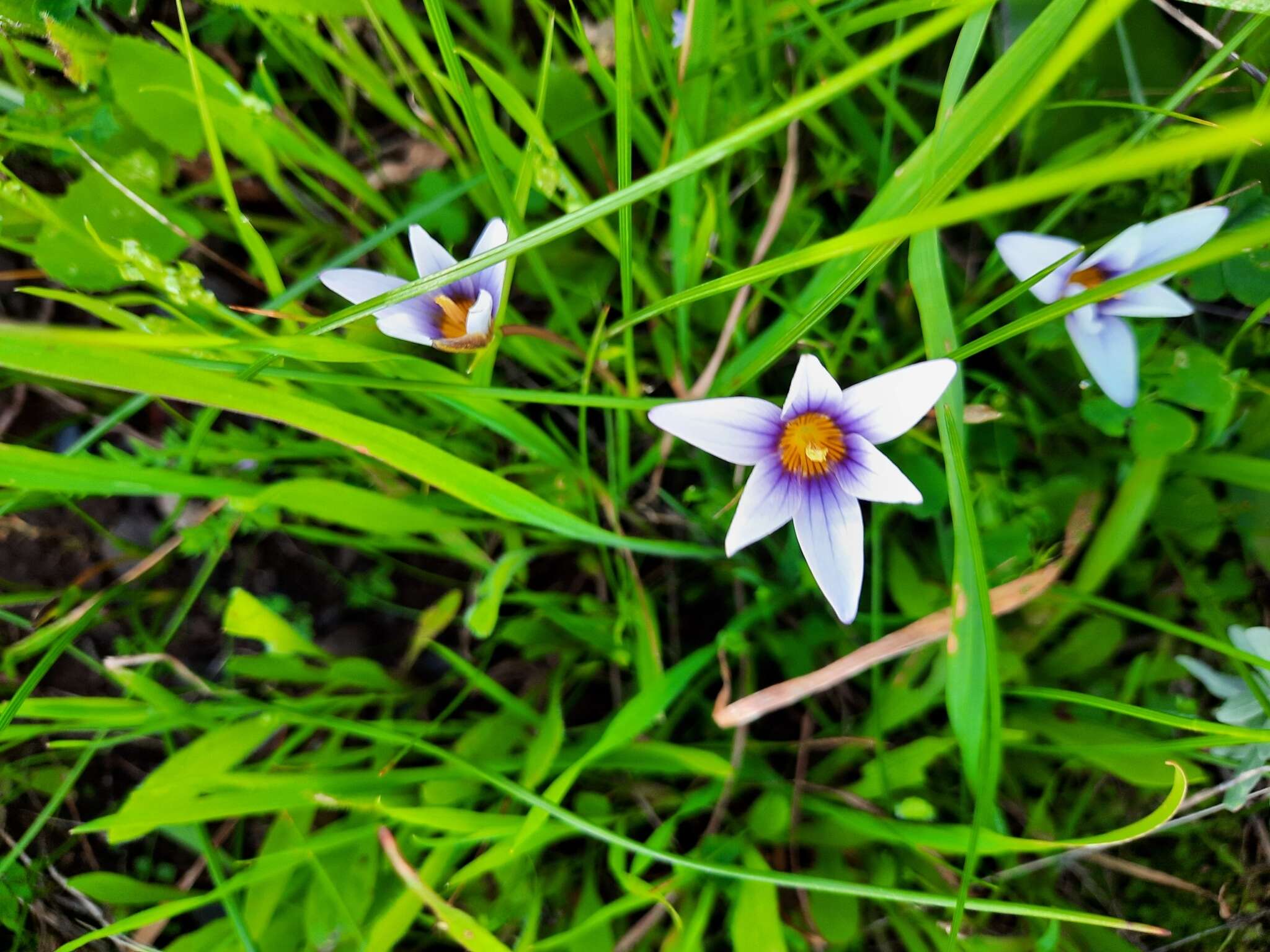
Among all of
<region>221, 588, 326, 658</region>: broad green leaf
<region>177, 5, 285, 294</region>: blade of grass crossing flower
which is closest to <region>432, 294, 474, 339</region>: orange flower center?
<region>177, 5, 285, 294</region>: blade of grass crossing flower

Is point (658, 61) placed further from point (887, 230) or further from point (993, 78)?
point (887, 230)

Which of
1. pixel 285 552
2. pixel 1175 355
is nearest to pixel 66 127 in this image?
pixel 285 552

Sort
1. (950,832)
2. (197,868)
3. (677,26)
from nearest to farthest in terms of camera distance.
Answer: (950,832), (677,26), (197,868)

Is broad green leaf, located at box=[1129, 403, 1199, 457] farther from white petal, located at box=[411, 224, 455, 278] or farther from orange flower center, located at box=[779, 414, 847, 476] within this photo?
white petal, located at box=[411, 224, 455, 278]

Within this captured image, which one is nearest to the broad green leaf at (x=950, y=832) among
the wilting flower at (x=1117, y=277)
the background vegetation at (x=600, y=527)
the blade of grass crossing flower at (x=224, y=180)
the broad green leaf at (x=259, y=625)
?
the background vegetation at (x=600, y=527)

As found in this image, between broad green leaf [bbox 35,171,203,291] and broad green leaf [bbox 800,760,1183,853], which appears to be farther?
broad green leaf [bbox 35,171,203,291]

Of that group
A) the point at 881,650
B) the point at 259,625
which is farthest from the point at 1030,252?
the point at 259,625

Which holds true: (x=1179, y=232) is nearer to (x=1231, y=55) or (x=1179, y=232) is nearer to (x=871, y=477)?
(x=1231, y=55)
